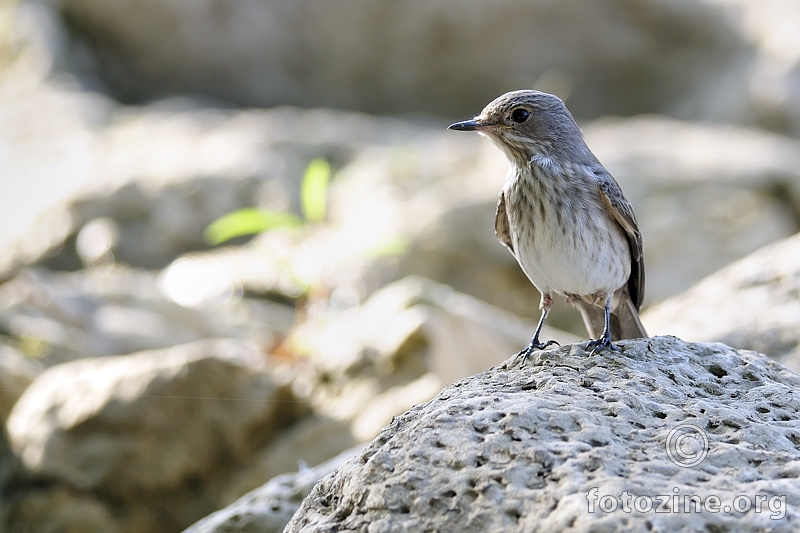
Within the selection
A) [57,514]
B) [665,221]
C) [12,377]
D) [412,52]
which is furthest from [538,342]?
[412,52]

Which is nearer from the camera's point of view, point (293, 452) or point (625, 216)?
point (625, 216)

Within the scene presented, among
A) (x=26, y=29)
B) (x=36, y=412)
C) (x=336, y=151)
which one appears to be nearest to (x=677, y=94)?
(x=336, y=151)

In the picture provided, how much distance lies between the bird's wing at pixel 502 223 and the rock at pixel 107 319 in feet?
12.7

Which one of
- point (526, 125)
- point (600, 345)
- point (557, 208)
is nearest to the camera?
point (600, 345)

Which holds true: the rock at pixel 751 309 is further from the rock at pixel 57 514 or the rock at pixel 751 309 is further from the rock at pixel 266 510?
the rock at pixel 57 514

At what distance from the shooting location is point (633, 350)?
11.1 ft

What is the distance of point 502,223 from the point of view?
4.25 m

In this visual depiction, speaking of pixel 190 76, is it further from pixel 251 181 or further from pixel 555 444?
pixel 555 444

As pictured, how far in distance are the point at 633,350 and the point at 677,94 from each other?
1333 centimetres

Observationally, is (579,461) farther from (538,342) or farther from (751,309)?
(751,309)

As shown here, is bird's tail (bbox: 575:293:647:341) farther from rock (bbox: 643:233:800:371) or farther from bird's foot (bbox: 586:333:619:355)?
bird's foot (bbox: 586:333:619:355)

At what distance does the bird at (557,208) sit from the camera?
3789mm

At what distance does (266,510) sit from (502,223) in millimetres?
→ 1751

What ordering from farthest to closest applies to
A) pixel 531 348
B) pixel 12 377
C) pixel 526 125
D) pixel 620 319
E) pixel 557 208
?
pixel 12 377 → pixel 620 319 → pixel 526 125 → pixel 557 208 → pixel 531 348
